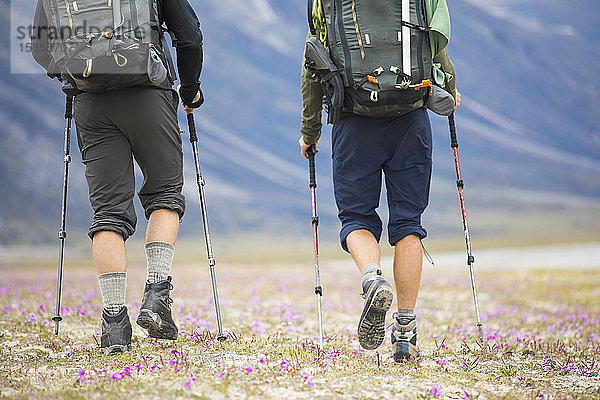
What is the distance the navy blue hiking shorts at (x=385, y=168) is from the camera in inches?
203

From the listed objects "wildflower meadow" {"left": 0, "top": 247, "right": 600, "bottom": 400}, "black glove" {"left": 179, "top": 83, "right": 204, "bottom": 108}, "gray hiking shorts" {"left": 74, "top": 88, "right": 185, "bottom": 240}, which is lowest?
"wildflower meadow" {"left": 0, "top": 247, "right": 600, "bottom": 400}

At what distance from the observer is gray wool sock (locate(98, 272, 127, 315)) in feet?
16.3

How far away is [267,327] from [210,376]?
3473mm

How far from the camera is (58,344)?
586 centimetres

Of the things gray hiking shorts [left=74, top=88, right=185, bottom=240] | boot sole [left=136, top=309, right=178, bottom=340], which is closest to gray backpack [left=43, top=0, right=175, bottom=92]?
gray hiking shorts [left=74, top=88, right=185, bottom=240]

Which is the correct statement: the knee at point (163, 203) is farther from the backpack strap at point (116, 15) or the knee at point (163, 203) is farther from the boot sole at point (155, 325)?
the backpack strap at point (116, 15)

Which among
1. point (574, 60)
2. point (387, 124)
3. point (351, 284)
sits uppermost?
point (574, 60)

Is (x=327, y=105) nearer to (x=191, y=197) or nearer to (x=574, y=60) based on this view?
(x=191, y=197)

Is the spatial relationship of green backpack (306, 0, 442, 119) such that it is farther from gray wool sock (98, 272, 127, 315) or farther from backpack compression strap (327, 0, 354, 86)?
gray wool sock (98, 272, 127, 315)

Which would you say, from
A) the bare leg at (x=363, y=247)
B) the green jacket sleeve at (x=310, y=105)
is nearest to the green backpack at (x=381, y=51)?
the green jacket sleeve at (x=310, y=105)

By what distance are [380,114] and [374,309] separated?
4.74 ft

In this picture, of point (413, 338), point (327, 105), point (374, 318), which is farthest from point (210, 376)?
point (327, 105)

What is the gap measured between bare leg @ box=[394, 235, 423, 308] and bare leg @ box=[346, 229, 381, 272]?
20 cm

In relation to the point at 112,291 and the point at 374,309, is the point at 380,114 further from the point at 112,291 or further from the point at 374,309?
the point at 112,291
